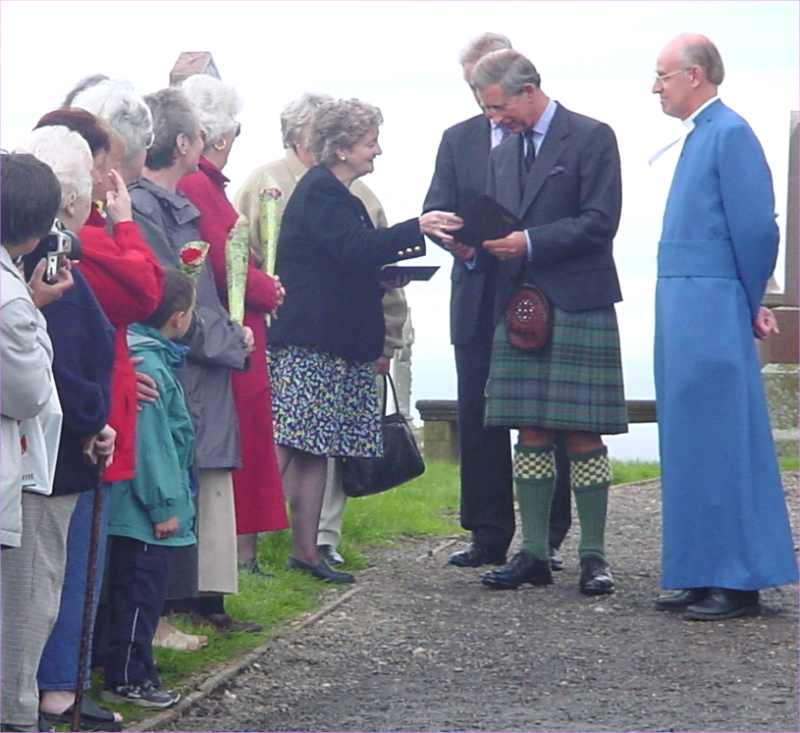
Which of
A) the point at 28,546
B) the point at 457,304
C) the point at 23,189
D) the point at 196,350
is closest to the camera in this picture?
the point at 23,189

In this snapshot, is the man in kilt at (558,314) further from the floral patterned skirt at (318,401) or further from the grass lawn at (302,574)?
the grass lawn at (302,574)

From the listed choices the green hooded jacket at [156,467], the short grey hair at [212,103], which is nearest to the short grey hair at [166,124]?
the short grey hair at [212,103]

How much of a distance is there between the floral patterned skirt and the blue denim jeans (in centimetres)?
271

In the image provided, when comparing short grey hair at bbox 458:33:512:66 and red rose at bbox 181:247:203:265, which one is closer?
red rose at bbox 181:247:203:265

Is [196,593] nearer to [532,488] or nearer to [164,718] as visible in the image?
[164,718]

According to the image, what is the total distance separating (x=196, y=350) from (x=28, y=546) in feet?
5.20

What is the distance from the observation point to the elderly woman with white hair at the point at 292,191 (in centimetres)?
848

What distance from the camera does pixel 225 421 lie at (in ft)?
21.5

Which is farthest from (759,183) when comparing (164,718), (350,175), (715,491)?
(164,718)

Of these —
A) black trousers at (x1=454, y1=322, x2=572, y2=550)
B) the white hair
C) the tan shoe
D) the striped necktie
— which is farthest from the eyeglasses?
the white hair

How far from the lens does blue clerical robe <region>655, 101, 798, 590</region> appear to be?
725 centimetres

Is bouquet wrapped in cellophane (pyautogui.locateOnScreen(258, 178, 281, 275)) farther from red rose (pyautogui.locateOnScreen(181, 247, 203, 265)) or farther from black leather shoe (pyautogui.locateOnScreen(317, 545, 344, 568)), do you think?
black leather shoe (pyautogui.locateOnScreen(317, 545, 344, 568))

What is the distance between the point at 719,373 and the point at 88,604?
293 centimetres

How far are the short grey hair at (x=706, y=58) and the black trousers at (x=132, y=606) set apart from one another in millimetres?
2901
